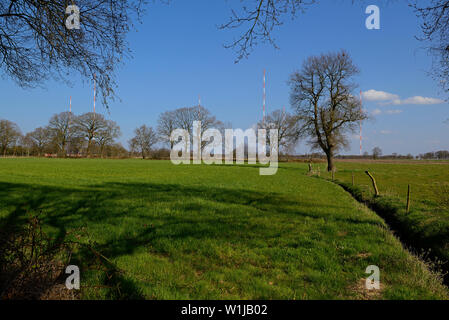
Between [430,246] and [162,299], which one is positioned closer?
[162,299]

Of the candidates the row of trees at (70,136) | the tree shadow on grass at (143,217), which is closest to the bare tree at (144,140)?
the row of trees at (70,136)

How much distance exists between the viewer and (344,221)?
838cm

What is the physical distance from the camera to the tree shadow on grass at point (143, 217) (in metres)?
5.79

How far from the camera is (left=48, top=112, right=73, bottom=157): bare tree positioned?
76719 millimetres

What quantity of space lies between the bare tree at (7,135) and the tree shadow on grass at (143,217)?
311 ft

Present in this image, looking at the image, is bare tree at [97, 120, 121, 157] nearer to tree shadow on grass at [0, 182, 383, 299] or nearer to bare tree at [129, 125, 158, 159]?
bare tree at [129, 125, 158, 159]

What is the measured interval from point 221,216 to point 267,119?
2954 inches

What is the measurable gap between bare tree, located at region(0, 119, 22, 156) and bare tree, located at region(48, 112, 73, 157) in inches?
582

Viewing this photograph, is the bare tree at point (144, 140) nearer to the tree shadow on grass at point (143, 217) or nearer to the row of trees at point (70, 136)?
the row of trees at point (70, 136)

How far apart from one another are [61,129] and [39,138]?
71.0 feet

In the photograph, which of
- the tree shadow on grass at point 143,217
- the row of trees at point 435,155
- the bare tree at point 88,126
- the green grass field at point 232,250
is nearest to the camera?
the green grass field at point 232,250

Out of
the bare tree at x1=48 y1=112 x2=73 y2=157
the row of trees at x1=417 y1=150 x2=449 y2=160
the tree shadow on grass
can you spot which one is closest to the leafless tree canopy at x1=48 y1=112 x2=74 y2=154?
the bare tree at x1=48 y1=112 x2=73 y2=157
